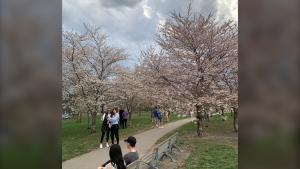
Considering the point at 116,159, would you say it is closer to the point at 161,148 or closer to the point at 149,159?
the point at 149,159

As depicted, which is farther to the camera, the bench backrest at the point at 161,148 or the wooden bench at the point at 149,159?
the bench backrest at the point at 161,148

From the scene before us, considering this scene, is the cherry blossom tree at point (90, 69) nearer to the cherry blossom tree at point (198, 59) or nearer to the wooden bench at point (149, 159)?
the cherry blossom tree at point (198, 59)

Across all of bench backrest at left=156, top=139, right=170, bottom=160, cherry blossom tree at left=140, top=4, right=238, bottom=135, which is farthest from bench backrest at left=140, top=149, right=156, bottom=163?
cherry blossom tree at left=140, top=4, right=238, bottom=135

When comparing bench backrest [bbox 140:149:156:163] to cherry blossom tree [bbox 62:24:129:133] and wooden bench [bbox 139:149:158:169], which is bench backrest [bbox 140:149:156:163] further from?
cherry blossom tree [bbox 62:24:129:133]

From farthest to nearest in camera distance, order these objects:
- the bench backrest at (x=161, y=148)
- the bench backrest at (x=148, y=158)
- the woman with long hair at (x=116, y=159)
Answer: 1. the bench backrest at (x=161, y=148)
2. the bench backrest at (x=148, y=158)
3. the woman with long hair at (x=116, y=159)

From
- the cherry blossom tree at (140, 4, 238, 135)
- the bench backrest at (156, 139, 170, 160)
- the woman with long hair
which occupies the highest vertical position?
the cherry blossom tree at (140, 4, 238, 135)

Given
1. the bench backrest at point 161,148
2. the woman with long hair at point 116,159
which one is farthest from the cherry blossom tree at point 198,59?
the woman with long hair at point 116,159

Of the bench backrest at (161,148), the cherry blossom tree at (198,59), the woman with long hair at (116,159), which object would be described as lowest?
the bench backrest at (161,148)

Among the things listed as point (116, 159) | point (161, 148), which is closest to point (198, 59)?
point (161, 148)

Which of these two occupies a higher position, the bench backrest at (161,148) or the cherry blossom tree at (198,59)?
the cherry blossom tree at (198,59)

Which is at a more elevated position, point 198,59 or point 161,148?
point 198,59

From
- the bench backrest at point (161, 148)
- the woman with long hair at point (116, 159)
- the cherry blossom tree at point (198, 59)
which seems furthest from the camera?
the cherry blossom tree at point (198, 59)
